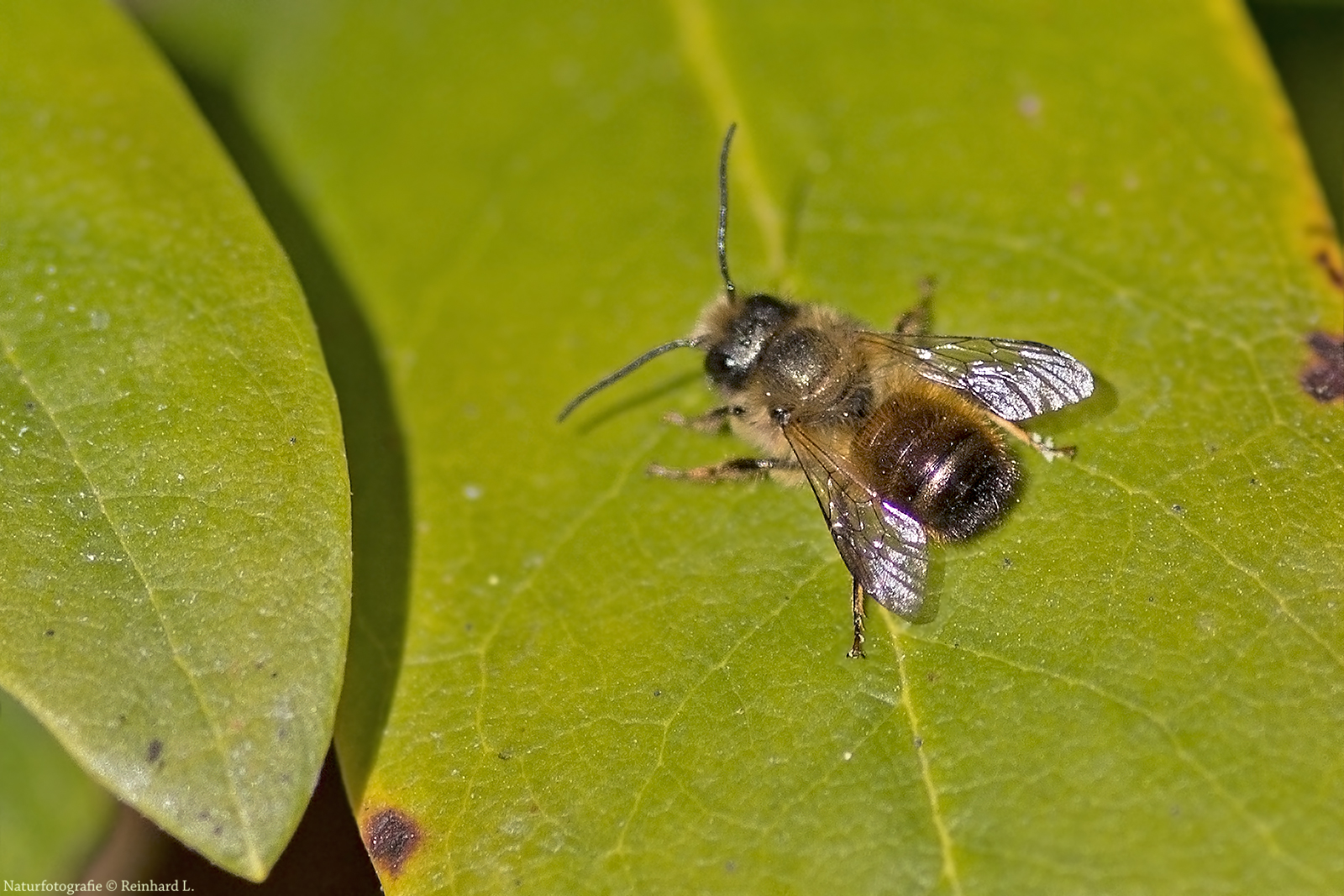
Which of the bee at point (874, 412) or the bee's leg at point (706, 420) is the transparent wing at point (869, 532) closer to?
the bee at point (874, 412)

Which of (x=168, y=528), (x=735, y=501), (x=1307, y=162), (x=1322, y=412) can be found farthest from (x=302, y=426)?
(x=1307, y=162)

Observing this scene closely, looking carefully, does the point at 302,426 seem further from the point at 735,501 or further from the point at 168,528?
the point at 735,501

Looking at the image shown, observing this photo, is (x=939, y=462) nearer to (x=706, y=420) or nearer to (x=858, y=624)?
(x=858, y=624)

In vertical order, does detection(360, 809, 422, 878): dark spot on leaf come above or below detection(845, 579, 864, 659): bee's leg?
below

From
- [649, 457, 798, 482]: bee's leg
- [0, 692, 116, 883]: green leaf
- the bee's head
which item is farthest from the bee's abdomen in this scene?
[0, 692, 116, 883]: green leaf

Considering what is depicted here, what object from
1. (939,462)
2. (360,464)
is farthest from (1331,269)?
(360,464)

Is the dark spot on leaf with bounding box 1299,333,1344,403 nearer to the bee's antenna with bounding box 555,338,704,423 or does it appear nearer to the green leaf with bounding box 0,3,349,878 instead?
the bee's antenna with bounding box 555,338,704,423

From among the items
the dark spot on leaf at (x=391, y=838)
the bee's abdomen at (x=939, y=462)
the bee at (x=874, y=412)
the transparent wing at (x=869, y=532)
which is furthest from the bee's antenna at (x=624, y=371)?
the dark spot on leaf at (x=391, y=838)
